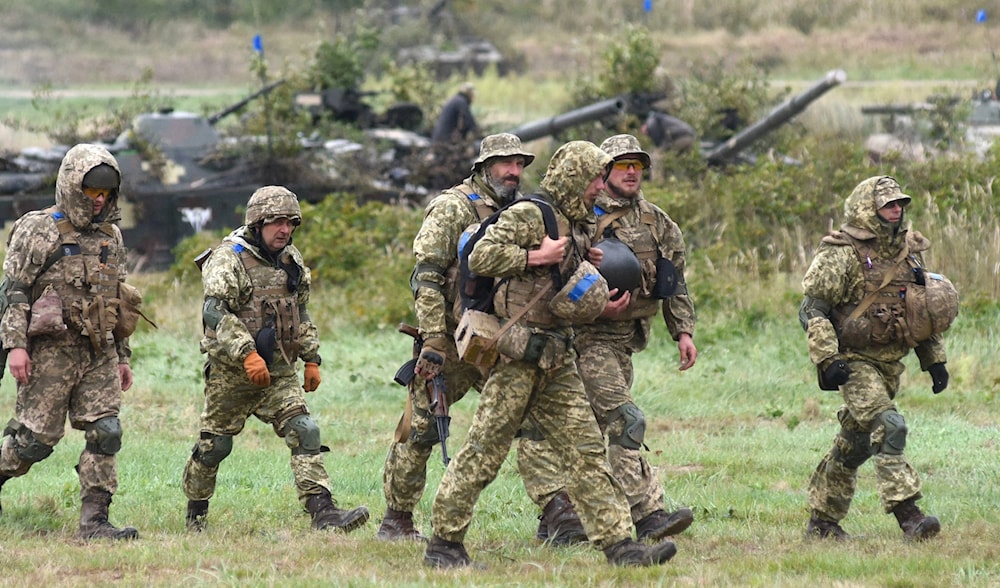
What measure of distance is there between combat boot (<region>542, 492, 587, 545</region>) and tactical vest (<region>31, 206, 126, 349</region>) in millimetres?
2460

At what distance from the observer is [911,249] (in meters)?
7.93

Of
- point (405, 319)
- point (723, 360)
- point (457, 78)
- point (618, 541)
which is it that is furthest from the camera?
point (457, 78)

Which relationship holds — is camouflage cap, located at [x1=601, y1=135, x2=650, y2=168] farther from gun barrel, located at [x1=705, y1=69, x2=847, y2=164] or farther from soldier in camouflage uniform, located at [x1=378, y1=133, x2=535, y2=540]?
gun barrel, located at [x1=705, y1=69, x2=847, y2=164]

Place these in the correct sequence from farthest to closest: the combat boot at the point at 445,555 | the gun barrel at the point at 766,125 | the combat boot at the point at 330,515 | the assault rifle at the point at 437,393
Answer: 1. the gun barrel at the point at 766,125
2. the combat boot at the point at 330,515
3. the assault rifle at the point at 437,393
4. the combat boot at the point at 445,555

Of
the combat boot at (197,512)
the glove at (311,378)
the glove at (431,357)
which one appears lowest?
the combat boot at (197,512)

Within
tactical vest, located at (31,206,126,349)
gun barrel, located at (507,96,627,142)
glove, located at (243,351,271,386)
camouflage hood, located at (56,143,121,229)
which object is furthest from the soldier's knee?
gun barrel, located at (507,96,627,142)

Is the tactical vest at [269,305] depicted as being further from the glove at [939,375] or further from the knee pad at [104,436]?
the glove at [939,375]

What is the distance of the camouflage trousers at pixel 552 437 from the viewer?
6824mm

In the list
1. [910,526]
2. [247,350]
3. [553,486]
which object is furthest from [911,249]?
[247,350]

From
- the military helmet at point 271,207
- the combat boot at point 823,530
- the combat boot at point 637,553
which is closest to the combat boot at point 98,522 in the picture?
the military helmet at point 271,207

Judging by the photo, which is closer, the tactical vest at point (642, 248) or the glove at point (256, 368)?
the glove at point (256, 368)

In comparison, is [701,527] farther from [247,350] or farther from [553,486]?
[247,350]

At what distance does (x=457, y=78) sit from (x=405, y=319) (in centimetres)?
2222

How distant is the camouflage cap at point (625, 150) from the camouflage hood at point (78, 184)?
252 cm
